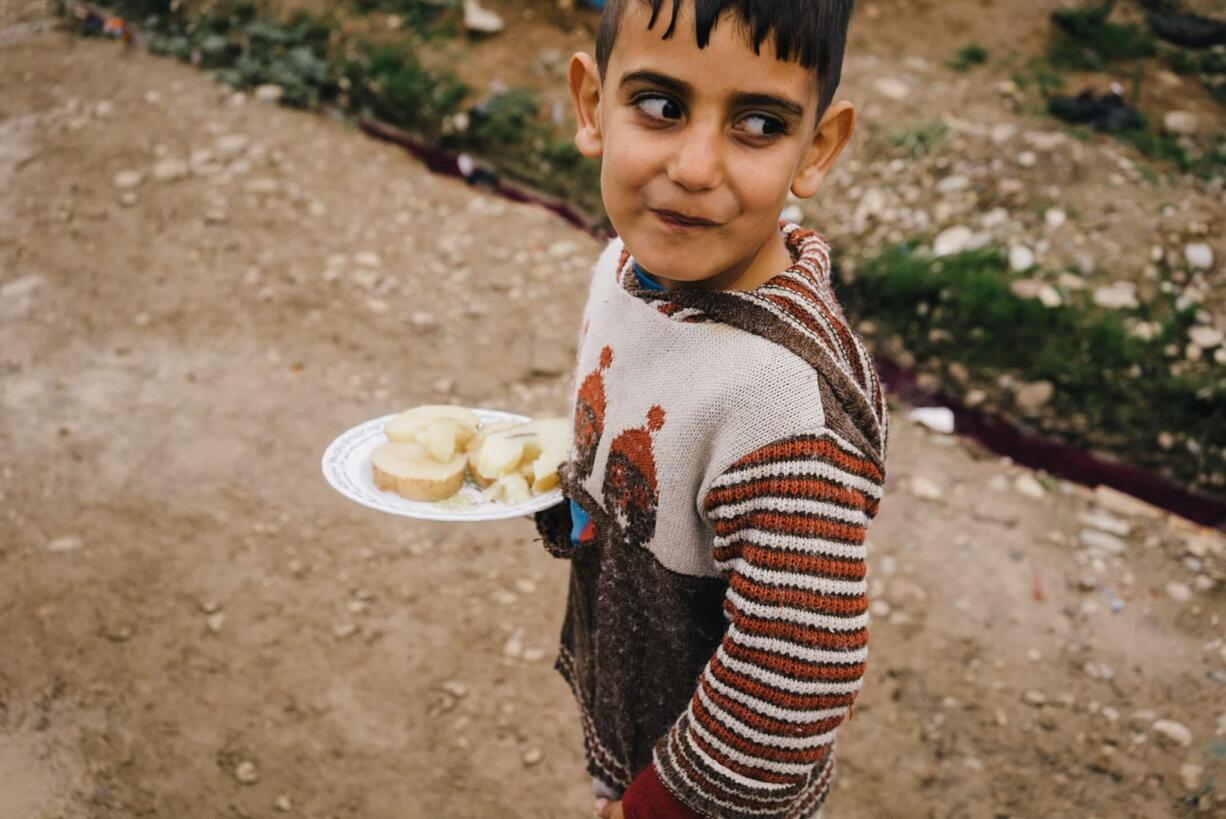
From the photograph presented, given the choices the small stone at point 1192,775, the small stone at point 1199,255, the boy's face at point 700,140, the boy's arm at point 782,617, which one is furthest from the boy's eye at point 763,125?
the small stone at point 1199,255

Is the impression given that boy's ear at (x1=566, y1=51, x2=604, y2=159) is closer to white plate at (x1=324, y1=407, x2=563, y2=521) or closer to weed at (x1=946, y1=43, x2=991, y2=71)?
white plate at (x1=324, y1=407, x2=563, y2=521)

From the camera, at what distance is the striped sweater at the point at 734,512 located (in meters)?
1.08

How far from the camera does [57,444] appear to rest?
3482 millimetres

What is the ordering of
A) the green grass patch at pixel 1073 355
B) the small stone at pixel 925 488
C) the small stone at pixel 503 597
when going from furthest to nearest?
the green grass patch at pixel 1073 355, the small stone at pixel 925 488, the small stone at pixel 503 597

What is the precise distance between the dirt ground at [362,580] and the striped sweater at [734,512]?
151 centimetres

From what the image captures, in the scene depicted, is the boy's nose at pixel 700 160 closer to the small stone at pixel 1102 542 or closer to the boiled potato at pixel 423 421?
the boiled potato at pixel 423 421

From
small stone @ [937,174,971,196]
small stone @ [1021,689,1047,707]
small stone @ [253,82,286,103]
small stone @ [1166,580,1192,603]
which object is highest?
small stone @ [937,174,971,196]

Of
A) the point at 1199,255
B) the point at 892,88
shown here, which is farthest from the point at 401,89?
the point at 1199,255

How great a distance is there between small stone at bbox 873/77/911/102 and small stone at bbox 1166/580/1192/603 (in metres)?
3.01

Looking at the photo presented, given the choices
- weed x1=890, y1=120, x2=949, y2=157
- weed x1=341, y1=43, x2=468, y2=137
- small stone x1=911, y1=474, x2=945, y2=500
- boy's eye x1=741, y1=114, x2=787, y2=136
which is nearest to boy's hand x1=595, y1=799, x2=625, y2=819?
boy's eye x1=741, y1=114, x2=787, y2=136

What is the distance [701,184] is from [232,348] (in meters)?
3.34

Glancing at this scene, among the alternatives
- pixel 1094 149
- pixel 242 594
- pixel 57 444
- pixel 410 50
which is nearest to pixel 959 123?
pixel 1094 149

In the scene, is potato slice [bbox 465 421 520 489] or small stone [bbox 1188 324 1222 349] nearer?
potato slice [bbox 465 421 520 489]

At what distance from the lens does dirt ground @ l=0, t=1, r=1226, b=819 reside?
2.63 metres
